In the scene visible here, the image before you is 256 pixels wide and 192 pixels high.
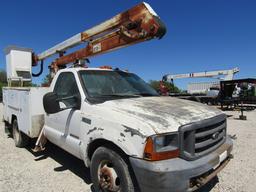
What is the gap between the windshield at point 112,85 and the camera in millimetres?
4254

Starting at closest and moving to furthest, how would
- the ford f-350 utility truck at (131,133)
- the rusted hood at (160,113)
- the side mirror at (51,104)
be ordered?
1. the ford f-350 utility truck at (131,133)
2. the rusted hood at (160,113)
3. the side mirror at (51,104)

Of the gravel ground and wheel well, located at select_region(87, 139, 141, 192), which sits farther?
the gravel ground

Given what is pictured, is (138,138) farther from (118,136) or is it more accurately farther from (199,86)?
(199,86)

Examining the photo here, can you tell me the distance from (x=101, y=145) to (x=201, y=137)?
136cm

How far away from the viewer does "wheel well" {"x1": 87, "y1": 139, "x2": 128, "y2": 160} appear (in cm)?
316

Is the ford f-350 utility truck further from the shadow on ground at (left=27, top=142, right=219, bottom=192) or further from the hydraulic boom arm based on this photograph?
the hydraulic boom arm

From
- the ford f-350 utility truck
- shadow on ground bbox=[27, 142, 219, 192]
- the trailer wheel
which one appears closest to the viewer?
the ford f-350 utility truck

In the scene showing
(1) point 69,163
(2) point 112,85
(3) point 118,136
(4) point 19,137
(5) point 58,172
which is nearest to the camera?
(3) point 118,136

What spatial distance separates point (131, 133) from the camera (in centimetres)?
295

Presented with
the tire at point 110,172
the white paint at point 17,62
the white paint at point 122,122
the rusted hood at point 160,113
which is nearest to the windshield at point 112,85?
the white paint at point 122,122

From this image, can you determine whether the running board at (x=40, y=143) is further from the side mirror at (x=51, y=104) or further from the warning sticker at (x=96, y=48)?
the warning sticker at (x=96, y=48)

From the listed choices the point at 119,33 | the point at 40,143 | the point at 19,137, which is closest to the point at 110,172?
the point at 40,143

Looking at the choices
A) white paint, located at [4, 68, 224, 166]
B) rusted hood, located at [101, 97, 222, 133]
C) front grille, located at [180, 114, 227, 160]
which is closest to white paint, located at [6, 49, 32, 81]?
white paint, located at [4, 68, 224, 166]

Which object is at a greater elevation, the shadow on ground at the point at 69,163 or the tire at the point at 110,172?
the tire at the point at 110,172
